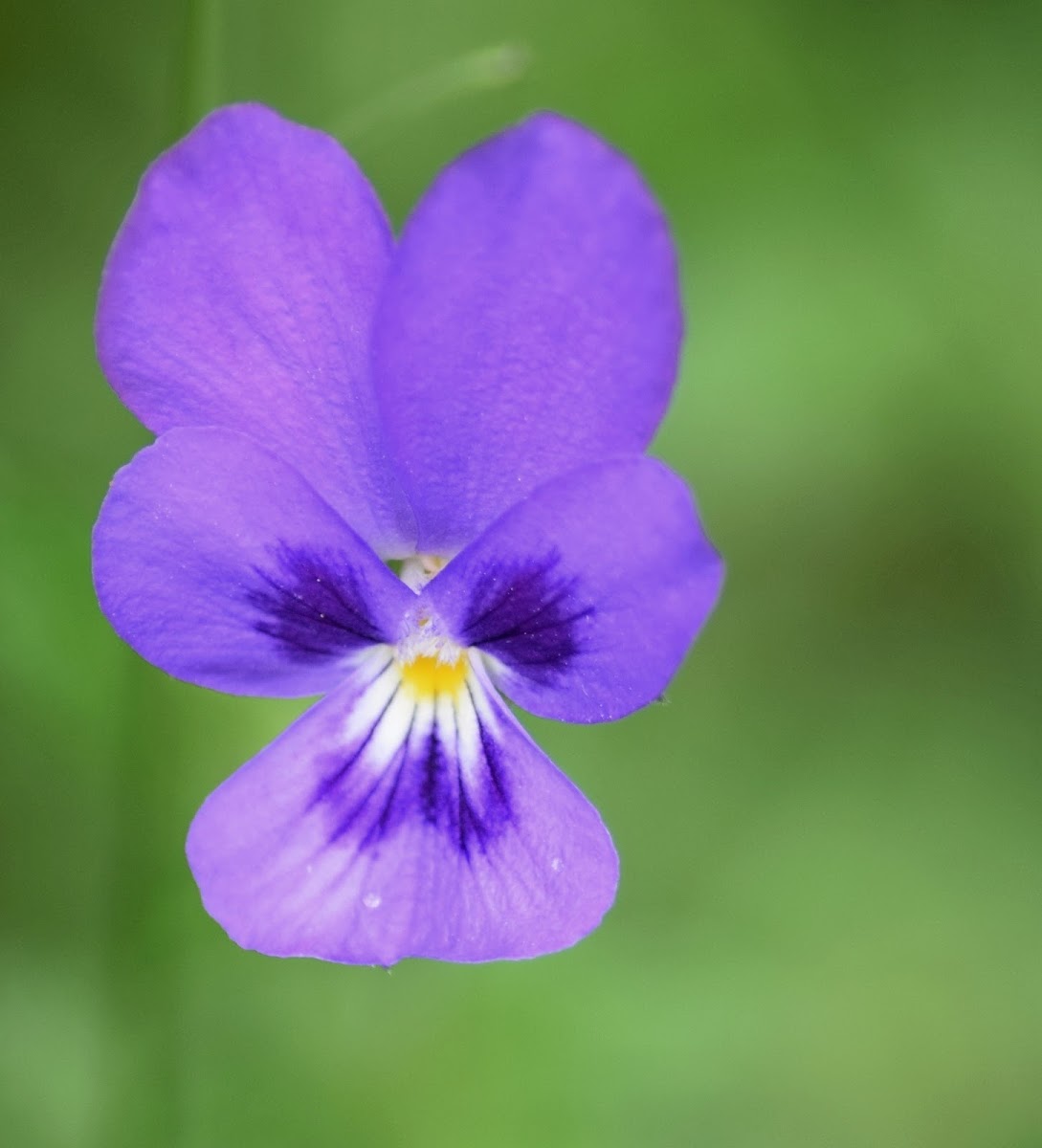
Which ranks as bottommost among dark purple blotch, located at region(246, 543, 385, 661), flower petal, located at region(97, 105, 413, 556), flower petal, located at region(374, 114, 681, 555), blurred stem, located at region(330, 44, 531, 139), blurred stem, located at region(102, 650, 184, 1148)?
blurred stem, located at region(102, 650, 184, 1148)

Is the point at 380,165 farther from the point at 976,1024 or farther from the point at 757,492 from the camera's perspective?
the point at 976,1024

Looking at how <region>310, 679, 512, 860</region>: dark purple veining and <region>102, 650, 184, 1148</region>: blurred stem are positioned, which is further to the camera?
<region>102, 650, 184, 1148</region>: blurred stem

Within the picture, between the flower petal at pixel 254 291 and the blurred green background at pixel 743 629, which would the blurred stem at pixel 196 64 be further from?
the blurred green background at pixel 743 629

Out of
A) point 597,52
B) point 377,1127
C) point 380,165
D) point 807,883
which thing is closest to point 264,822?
point 377,1127

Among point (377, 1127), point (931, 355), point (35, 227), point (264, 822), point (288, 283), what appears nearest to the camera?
point (288, 283)

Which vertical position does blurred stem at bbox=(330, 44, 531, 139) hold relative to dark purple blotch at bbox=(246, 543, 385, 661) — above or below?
above

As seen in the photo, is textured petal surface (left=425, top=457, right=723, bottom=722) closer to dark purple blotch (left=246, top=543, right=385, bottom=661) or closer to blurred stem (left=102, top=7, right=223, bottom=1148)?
dark purple blotch (left=246, top=543, right=385, bottom=661)

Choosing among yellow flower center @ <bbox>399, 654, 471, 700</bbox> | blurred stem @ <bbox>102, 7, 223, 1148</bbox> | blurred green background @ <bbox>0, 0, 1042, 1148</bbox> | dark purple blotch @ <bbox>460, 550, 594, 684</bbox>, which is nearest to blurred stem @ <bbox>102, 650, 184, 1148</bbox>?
blurred stem @ <bbox>102, 7, 223, 1148</bbox>

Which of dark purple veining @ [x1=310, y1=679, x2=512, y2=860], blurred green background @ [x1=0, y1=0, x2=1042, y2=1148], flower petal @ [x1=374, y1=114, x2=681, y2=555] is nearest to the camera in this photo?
flower petal @ [x1=374, y1=114, x2=681, y2=555]
